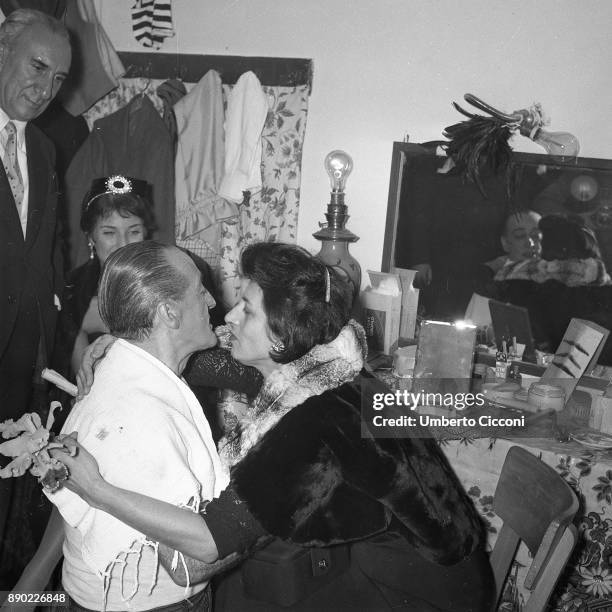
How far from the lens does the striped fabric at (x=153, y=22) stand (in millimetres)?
3111

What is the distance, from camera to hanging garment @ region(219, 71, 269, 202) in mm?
2896

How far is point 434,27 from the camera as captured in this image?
2.59m

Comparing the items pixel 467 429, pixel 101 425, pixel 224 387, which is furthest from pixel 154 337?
pixel 467 429

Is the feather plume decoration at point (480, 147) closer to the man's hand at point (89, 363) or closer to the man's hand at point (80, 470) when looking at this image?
the man's hand at point (89, 363)

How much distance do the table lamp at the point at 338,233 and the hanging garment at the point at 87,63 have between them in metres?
1.17

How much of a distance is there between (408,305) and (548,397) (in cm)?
74

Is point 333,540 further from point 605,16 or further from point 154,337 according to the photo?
point 605,16

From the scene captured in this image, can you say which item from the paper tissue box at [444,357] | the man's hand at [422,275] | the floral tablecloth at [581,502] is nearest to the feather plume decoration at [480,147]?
the man's hand at [422,275]

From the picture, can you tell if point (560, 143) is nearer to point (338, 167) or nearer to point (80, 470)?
point (338, 167)

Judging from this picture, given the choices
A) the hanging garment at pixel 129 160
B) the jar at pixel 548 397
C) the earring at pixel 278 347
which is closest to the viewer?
the earring at pixel 278 347

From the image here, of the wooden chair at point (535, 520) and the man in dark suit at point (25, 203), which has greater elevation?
the man in dark suit at point (25, 203)

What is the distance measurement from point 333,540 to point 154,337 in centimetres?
59

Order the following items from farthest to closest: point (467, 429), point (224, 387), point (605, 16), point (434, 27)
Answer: point (434, 27), point (605, 16), point (467, 429), point (224, 387)

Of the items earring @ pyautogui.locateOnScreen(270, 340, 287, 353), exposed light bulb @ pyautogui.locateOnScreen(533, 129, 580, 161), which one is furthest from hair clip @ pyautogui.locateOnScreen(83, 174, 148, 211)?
exposed light bulb @ pyautogui.locateOnScreen(533, 129, 580, 161)
